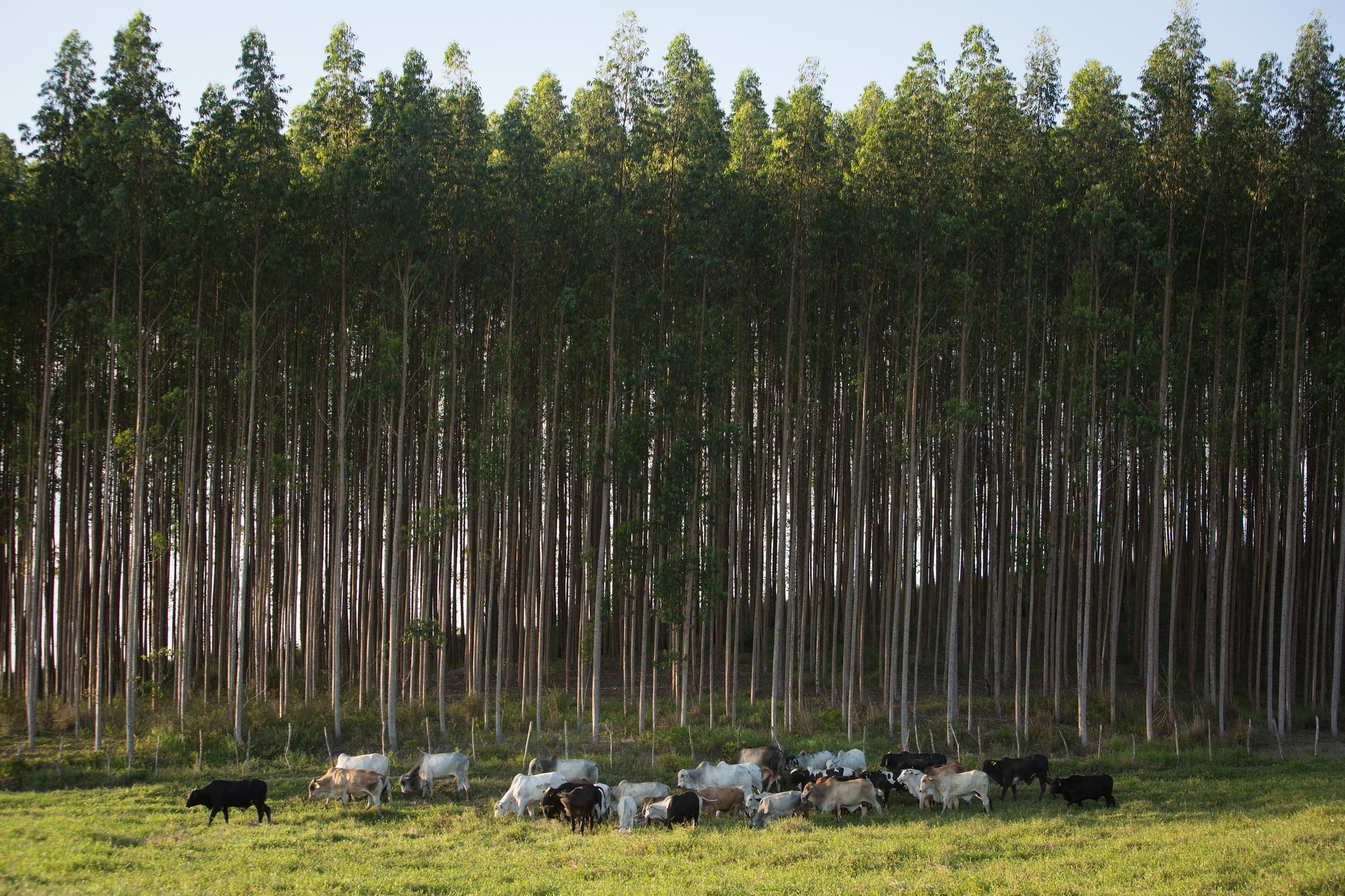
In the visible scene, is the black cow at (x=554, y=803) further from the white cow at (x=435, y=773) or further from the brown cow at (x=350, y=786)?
the brown cow at (x=350, y=786)

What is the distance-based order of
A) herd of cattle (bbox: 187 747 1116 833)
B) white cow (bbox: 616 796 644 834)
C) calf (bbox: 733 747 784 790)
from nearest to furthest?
white cow (bbox: 616 796 644 834) → herd of cattle (bbox: 187 747 1116 833) → calf (bbox: 733 747 784 790)

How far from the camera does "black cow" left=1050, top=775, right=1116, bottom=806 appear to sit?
15.7 meters

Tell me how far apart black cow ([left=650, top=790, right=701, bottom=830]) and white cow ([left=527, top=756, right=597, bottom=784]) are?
104 inches

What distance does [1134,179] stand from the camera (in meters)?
24.9

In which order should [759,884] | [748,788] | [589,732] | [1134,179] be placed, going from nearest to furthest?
1. [759,884]
2. [748,788]
3. [589,732]
4. [1134,179]

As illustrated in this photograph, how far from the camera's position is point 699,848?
13.2 meters

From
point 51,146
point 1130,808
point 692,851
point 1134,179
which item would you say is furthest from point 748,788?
point 51,146

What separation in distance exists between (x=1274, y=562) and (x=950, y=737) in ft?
28.6

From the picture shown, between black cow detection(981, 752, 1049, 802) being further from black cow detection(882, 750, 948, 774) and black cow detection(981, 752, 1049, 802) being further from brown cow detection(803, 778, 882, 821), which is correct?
brown cow detection(803, 778, 882, 821)

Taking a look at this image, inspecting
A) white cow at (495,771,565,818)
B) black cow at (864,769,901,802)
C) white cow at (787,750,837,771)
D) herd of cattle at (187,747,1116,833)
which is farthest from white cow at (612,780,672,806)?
white cow at (787,750,837,771)

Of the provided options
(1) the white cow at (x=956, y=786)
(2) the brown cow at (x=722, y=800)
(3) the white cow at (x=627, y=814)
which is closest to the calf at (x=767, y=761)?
(2) the brown cow at (x=722, y=800)

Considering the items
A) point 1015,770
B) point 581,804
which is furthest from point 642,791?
point 1015,770

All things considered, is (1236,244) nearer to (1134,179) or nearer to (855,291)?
(1134,179)

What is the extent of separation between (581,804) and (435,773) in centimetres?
348
